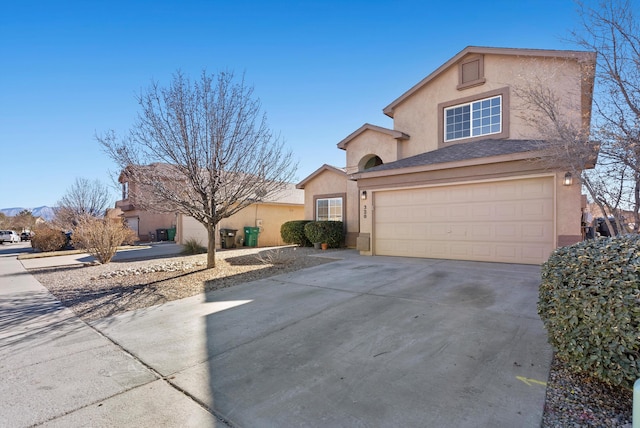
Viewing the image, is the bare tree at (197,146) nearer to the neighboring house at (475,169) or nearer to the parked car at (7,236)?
the neighboring house at (475,169)

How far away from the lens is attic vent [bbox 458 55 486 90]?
11883 millimetres

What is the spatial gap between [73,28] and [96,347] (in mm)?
9729

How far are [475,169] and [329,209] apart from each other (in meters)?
8.23

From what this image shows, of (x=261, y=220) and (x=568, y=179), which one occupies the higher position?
(x=568, y=179)

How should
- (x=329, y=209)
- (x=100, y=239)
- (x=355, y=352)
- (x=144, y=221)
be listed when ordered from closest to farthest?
1. (x=355, y=352)
2. (x=100, y=239)
3. (x=329, y=209)
4. (x=144, y=221)

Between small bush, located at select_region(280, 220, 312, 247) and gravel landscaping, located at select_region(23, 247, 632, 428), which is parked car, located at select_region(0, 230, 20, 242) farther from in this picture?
small bush, located at select_region(280, 220, 312, 247)

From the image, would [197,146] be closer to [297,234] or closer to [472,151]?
[472,151]

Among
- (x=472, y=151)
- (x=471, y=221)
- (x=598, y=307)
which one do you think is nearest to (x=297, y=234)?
(x=471, y=221)

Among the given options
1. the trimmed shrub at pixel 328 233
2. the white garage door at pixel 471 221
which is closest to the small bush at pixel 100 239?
the trimmed shrub at pixel 328 233

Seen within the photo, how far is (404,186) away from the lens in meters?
11.1

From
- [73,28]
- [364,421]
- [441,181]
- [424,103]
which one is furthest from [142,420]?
[424,103]

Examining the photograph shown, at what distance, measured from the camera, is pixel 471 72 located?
12141 mm

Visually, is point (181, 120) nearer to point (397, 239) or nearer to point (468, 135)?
point (397, 239)

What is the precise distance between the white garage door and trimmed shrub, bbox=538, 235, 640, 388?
6245 millimetres
